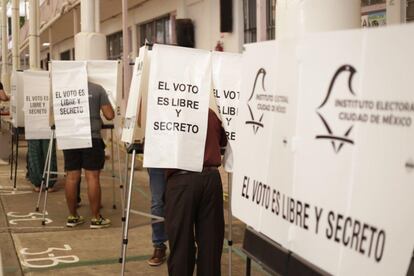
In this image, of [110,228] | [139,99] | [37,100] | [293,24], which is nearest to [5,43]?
[37,100]

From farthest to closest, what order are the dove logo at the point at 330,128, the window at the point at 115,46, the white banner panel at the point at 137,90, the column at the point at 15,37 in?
1. the column at the point at 15,37
2. the window at the point at 115,46
3. the white banner panel at the point at 137,90
4. the dove logo at the point at 330,128

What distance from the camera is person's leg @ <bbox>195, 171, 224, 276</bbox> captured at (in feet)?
13.2

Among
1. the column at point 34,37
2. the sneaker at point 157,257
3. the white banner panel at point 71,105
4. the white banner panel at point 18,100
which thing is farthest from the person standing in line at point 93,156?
the column at point 34,37

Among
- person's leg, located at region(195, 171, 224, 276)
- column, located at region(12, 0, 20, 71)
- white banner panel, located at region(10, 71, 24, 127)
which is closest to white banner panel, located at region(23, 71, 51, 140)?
white banner panel, located at region(10, 71, 24, 127)

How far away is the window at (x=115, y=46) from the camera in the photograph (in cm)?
1928

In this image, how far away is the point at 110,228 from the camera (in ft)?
22.1

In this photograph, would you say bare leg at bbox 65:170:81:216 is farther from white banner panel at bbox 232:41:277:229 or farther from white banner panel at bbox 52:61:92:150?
white banner panel at bbox 232:41:277:229

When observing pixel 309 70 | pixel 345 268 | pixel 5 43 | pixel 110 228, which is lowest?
pixel 110 228

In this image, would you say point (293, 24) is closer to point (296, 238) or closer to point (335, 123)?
point (335, 123)

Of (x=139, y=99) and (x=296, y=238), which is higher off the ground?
(x=139, y=99)

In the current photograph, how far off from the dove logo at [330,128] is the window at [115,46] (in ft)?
56.4

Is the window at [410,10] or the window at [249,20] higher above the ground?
the window at [249,20]

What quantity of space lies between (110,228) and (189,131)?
3112mm

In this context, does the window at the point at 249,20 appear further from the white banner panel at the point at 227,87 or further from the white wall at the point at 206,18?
the white banner panel at the point at 227,87
